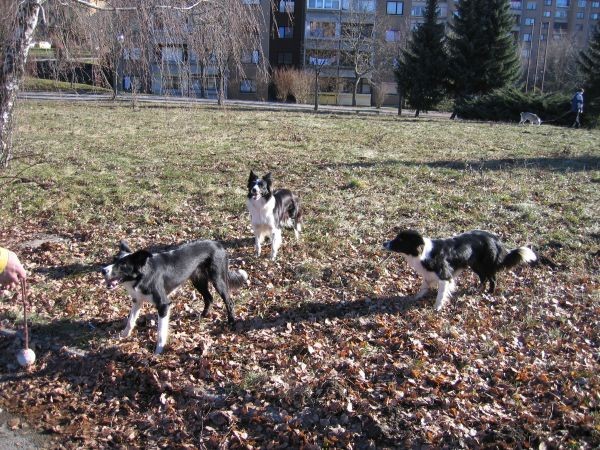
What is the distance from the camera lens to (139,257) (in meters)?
4.82

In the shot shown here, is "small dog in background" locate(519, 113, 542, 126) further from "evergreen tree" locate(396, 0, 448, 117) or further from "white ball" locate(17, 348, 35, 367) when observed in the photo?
"white ball" locate(17, 348, 35, 367)

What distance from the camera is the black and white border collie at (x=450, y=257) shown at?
239 inches

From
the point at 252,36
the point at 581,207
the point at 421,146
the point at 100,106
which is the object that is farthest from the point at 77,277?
the point at 100,106

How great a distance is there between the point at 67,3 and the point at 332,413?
6.82m

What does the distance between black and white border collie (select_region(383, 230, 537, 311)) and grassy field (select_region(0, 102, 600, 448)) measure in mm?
293

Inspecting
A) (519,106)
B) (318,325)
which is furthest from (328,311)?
(519,106)

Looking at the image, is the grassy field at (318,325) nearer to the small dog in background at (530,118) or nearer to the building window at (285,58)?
the small dog in background at (530,118)

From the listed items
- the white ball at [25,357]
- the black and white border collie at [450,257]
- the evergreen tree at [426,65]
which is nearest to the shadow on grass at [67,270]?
the white ball at [25,357]

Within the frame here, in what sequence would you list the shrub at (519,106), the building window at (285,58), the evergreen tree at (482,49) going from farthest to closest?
1. the building window at (285,58)
2. the evergreen tree at (482,49)
3. the shrub at (519,106)

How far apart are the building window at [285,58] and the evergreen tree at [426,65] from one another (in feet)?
90.0

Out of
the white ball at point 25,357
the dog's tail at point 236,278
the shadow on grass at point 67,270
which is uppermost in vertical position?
the dog's tail at point 236,278

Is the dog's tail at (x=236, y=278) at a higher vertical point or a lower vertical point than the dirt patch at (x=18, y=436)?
higher

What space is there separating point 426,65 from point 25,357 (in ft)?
112

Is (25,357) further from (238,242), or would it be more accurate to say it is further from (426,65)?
(426,65)
